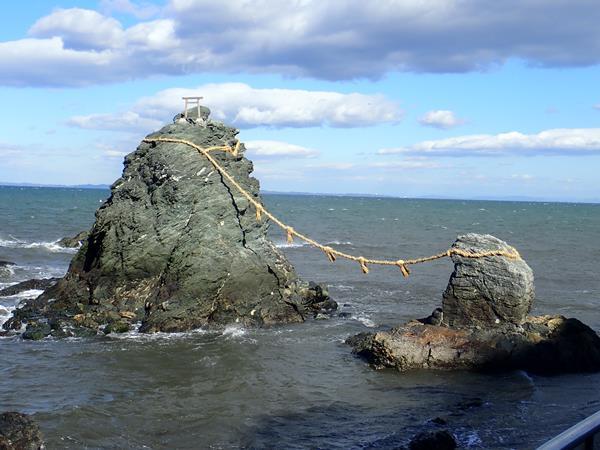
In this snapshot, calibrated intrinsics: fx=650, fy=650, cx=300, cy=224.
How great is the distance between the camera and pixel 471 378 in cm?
1526

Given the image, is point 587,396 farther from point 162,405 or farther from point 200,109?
point 200,109

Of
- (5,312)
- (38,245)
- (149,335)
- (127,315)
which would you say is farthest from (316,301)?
(38,245)

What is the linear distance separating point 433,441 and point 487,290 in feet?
23.1

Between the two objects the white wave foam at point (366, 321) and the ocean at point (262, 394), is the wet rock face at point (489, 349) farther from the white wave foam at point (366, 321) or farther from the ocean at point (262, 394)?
the white wave foam at point (366, 321)

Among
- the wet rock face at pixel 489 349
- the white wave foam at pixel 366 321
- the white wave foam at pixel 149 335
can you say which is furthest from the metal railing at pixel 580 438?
the white wave foam at pixel 366 321

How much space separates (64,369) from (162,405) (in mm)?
3733

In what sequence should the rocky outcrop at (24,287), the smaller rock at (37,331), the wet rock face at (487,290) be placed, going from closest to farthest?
the wet rock face at (487,290) < the smaller rock at (37,331) < the rocky outcrop at (24,287)

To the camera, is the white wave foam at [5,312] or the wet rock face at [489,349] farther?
the white wave foam at [5,312]

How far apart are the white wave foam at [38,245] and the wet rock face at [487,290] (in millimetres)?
29995

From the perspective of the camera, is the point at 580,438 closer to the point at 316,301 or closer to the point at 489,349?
the point at 489,349

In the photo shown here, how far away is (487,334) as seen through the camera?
651 inches

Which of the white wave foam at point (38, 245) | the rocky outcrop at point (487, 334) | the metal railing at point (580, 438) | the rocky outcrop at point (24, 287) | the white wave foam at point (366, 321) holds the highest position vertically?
the metal railing at point (580, 438)

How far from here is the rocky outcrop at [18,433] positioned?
31.1 feet

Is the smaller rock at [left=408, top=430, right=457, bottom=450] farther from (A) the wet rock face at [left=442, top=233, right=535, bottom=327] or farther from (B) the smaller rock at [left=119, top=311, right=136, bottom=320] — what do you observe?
(B) the smaller rock at [left=119, top=311, right=136, bottom=320]
